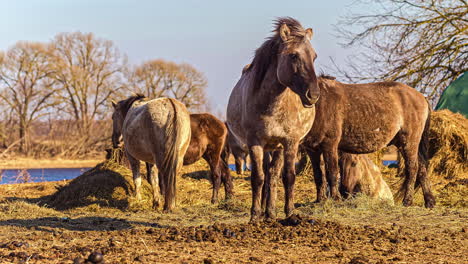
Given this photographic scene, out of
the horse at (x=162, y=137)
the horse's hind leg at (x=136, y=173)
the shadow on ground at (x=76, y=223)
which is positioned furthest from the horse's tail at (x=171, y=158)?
the horse's hind leg at (x=136, y=173)

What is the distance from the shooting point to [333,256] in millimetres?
4008

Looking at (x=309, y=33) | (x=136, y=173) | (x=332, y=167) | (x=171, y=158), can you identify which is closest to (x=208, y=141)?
(x=136, y=173)

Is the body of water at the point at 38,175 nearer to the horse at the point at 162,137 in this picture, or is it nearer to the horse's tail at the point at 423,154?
the horse at the point at 162,137

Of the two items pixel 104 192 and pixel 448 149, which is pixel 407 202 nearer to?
pixel 448 149

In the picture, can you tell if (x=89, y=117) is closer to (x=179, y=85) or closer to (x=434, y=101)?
(x=179, y=85)

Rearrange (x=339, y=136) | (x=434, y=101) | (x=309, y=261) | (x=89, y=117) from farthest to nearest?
(x=89, y=117) → (x=434, y=101) → (x=339, y=136) → (x=309, y=261)

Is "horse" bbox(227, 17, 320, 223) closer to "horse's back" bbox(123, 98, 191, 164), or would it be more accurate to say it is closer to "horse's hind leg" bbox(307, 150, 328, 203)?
"horse's hind leg" bbox(307, 150, 328, 203)

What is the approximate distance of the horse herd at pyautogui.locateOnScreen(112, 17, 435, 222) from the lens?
5133 millimetres

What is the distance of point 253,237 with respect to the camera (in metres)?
4.59

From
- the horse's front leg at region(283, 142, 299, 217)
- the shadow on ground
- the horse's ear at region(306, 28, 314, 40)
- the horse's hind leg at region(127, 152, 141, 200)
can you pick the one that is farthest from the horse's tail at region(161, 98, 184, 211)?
the horse's ear at region(306, 28, 314, 40)

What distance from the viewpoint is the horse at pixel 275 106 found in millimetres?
4926

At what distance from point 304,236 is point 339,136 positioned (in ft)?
8.90

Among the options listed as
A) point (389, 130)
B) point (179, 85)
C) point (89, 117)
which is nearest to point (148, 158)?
point (389, 130)

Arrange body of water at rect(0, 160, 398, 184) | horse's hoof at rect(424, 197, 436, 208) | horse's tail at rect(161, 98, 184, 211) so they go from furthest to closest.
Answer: body of water at rect(0, 160, 398, 184), horse's hoof at rect(424, 197, 436, 208), horse's tail at rect(161, 98, 184, 211)
